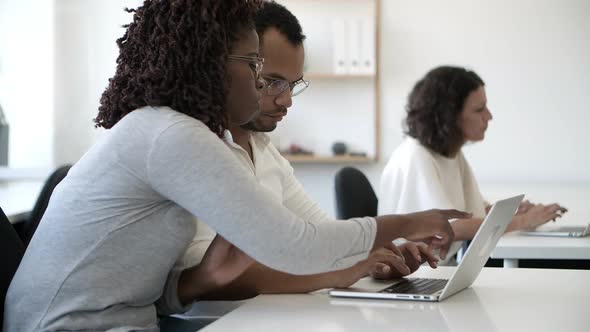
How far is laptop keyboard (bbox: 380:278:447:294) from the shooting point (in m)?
1.48

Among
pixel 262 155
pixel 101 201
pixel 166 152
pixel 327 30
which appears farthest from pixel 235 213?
pixel 327 30

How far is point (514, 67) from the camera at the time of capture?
15.8 feet

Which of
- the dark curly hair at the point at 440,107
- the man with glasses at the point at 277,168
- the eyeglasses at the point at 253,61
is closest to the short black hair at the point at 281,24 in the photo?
the man with glasses at the point at 277,168

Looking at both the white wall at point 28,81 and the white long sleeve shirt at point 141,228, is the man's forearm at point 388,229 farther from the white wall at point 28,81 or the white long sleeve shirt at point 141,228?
the white wall at point 28,81

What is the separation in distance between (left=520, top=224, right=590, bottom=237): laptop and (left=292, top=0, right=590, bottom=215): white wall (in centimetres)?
227

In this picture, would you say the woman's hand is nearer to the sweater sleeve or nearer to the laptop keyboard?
the laptop keyboard

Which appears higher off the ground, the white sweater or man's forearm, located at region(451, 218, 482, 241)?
the white sweater

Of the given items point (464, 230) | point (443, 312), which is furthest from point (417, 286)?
point (464, 230)

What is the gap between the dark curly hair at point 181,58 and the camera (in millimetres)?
1311

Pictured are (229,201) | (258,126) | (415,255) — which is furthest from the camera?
(258,126)

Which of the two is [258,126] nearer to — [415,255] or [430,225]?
[415,255]

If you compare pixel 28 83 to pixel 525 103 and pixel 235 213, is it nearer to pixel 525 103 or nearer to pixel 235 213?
pixel 525 103

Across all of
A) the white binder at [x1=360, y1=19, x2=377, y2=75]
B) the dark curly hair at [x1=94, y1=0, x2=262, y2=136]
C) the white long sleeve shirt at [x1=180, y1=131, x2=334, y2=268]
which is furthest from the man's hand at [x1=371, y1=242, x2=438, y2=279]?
the white binder at [x1=360, y1=19, x2=377, y2=75]

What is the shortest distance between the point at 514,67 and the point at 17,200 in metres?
3.03
